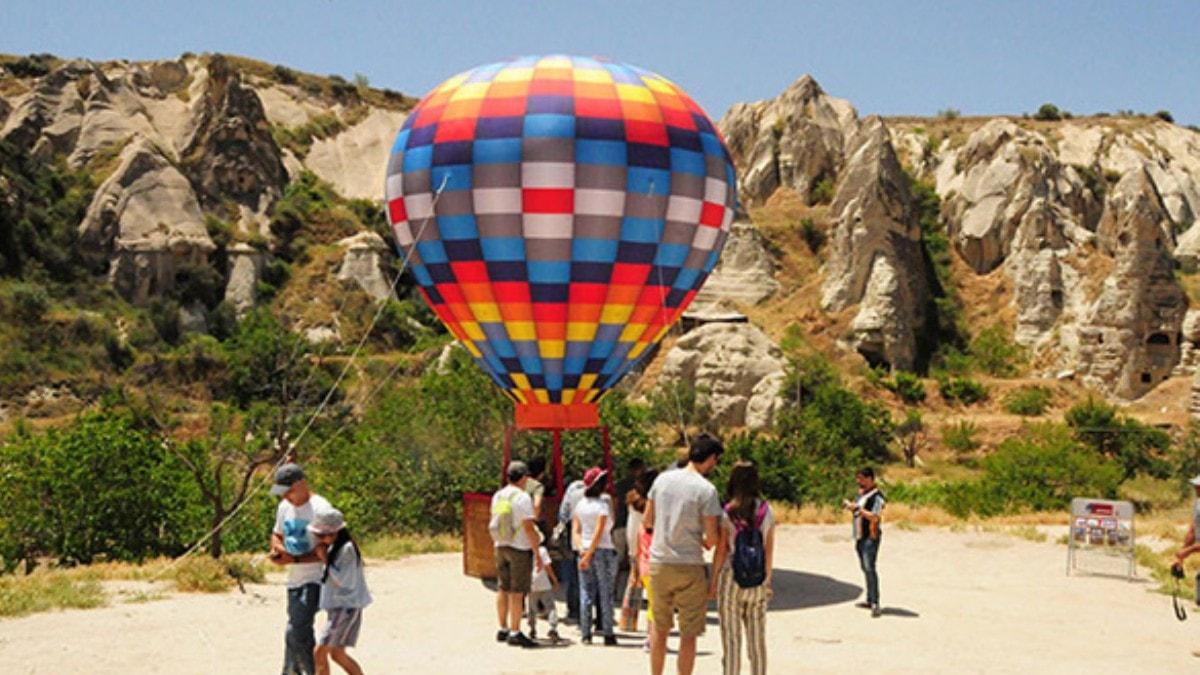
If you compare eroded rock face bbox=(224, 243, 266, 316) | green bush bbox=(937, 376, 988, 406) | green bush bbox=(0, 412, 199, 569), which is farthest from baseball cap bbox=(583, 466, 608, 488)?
eroded rock face bbox=(224, 243, 266, 316)

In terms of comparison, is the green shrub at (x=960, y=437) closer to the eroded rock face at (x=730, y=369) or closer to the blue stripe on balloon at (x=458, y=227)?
the eroded rock face at (x=730, y=369)

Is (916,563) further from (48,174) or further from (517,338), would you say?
(48,174)

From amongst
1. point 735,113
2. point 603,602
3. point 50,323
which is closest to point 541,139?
point 603,602

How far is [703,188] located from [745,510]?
852 cm

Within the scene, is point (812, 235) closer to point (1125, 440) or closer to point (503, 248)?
point (1125, 440)

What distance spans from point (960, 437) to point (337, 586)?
36753 millimetres

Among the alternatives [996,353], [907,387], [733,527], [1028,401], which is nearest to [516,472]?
[733,527]

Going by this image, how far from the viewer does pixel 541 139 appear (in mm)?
15016

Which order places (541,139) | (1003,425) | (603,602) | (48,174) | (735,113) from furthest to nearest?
(735,113), (48,174), (1003,425), (541,139), (603,602)

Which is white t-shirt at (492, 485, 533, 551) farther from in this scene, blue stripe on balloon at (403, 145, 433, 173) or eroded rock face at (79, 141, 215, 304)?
eroded rock face at (79, 141, 215, 304)

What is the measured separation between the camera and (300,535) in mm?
7676

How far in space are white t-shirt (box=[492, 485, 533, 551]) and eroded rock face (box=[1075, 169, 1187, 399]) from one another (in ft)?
143

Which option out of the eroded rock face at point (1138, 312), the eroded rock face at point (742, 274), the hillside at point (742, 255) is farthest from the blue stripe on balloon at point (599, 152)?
the eroded rock face at point (742, 274)

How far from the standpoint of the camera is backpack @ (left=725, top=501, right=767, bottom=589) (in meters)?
7.98
